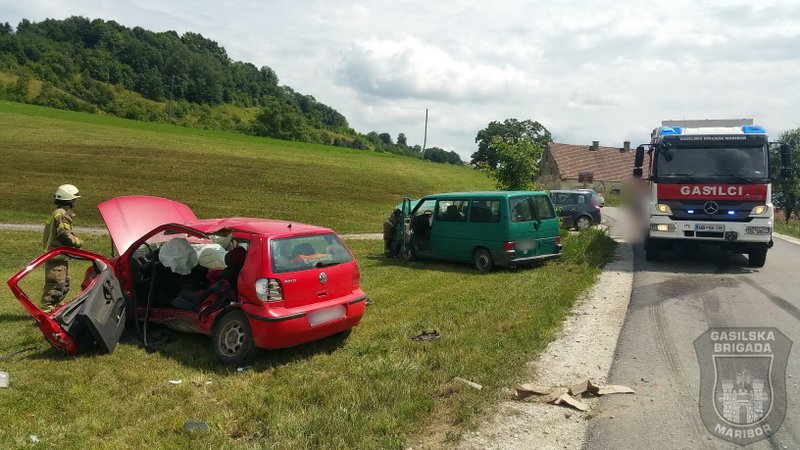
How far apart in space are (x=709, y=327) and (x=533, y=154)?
42.7ft

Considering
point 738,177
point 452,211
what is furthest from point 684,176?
point 452,211

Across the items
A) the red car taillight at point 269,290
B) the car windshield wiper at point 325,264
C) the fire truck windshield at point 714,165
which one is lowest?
the red car taillight at point 269,290

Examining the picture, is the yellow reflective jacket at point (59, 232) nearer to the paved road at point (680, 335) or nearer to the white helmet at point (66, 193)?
the white helmet at point (66, 193)

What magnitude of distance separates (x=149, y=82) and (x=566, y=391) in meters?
106

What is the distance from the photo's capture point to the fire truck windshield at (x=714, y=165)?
10977 millimetres

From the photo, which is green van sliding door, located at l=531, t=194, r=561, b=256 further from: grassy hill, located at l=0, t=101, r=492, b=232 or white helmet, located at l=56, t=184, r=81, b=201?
grassy hill, located at l=0, t=101, r=492, b=232

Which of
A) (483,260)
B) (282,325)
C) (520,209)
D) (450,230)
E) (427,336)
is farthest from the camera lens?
(450,230)

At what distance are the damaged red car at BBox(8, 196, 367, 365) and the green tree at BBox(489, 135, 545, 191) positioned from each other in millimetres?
13430

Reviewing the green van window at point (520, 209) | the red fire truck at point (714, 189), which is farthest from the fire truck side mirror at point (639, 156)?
the green van window at point (520, 209)

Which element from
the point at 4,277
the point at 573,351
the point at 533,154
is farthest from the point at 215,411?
the point at 533,154

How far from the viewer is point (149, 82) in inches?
3844

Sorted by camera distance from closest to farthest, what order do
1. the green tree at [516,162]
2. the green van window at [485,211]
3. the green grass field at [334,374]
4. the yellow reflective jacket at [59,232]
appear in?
the green grass field at [334,374], the yellow reflective jacket at [59,232], the green van window at [485,211], the green tree at [516,162]

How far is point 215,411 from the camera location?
4516 millimetres

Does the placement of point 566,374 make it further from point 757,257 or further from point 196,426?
point 757,257
